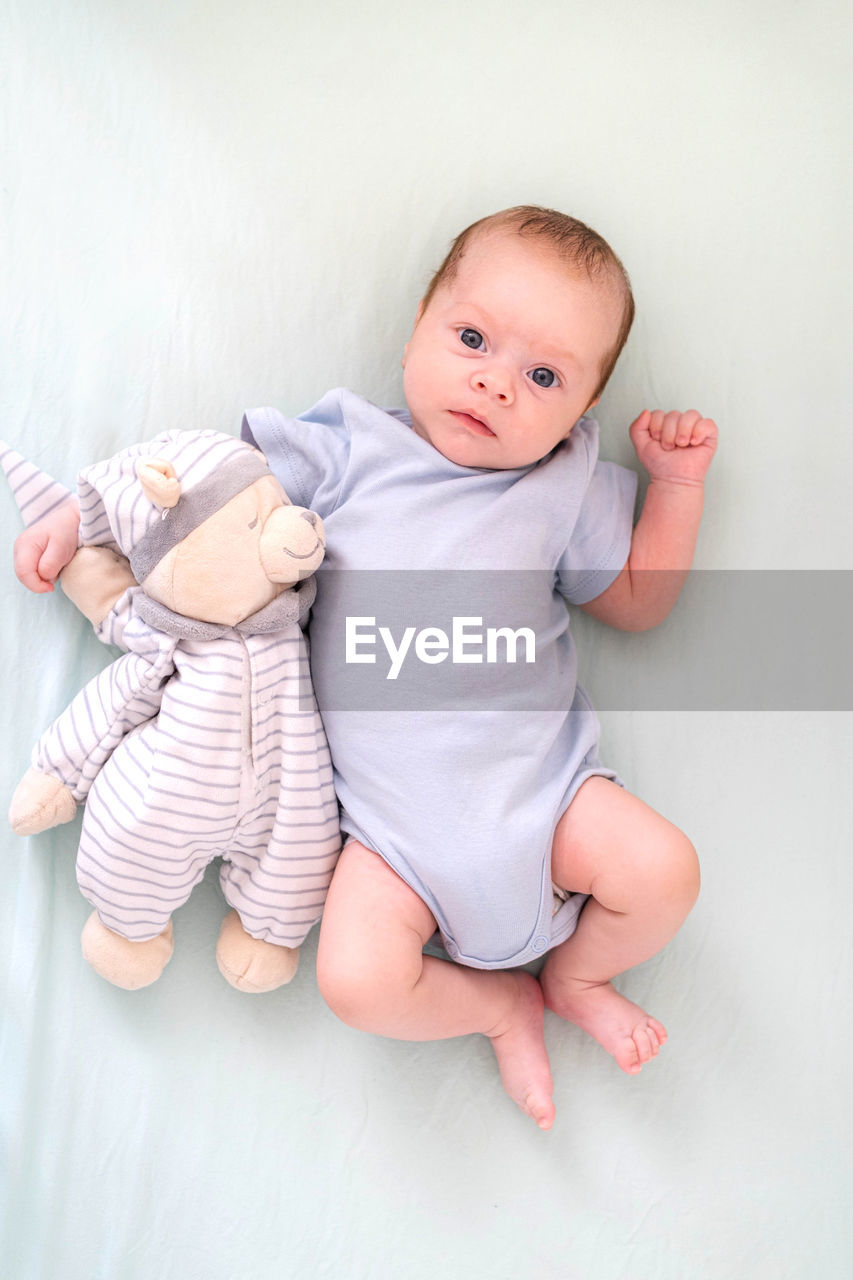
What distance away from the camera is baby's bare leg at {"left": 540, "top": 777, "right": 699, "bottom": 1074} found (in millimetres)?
1081

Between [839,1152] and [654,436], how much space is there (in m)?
0.81

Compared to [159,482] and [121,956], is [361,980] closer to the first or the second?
[121,956]

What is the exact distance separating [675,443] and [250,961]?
72cm

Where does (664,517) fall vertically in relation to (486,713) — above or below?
above

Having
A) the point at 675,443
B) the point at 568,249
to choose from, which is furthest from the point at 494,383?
the point at 675,443

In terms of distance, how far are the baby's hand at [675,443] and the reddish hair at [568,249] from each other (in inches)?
3.9

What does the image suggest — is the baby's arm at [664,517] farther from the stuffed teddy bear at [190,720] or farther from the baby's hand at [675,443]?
the stuffed teddy bear at [190,720]

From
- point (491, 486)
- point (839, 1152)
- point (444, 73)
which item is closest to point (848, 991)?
point (839, 1152)

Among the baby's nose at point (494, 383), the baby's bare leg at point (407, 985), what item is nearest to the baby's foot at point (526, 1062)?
the baby's bare leg at point (407, 985)

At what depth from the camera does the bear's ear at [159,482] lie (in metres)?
0.98

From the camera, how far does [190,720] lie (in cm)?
104

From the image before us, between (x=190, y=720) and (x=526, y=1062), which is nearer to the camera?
(x=190, y=720)

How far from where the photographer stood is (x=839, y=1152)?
1.20 m

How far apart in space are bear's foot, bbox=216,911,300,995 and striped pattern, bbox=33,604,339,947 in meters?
0.02
